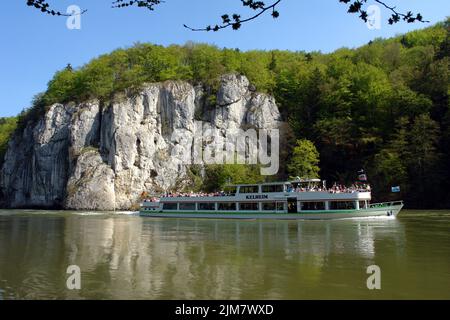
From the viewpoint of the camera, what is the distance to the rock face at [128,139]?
81.2 m

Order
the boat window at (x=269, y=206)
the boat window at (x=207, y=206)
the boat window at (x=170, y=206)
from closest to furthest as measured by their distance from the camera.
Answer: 1. the boat window at (x=269, y=206)
2. the boat window at (x=207, y=206)
3. the boat window at (x=170, y=206)

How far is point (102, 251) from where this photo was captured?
2258 cm

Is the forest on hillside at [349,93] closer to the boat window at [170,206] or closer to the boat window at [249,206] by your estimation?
the boat window at [249,206]

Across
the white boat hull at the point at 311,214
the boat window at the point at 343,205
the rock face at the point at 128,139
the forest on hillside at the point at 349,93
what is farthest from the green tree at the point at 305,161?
the boat window at the point at 343,205

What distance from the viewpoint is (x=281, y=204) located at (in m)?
49.8

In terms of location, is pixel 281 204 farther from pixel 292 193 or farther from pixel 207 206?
pixel 207 206

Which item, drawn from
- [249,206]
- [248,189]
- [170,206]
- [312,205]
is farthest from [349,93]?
[170,206]

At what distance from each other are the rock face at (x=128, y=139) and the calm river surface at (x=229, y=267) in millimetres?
53007

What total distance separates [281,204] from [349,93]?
124 feet

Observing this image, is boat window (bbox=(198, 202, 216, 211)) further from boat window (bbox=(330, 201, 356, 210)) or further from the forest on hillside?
the forest on hillside

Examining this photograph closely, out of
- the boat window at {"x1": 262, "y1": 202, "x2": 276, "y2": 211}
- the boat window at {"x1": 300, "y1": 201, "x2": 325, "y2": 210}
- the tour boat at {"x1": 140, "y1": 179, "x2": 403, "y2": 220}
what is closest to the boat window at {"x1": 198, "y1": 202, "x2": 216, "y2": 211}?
the tour boat at {"x1": 140, "y1": 179, "x2": 403, "y2": 220}

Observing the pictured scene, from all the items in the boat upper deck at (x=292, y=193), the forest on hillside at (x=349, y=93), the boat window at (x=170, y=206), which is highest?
the forest on hillside at (x=349, y=93)

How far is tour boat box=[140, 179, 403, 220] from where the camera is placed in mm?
45438
